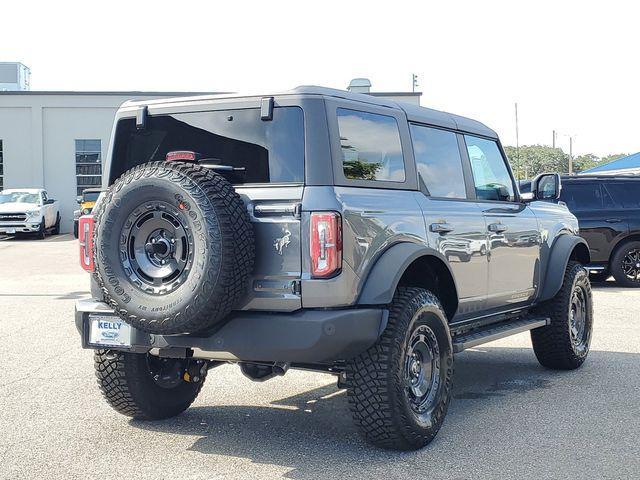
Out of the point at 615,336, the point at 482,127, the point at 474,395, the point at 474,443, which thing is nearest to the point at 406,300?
the point at 474,443

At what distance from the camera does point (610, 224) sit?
46.5 feet

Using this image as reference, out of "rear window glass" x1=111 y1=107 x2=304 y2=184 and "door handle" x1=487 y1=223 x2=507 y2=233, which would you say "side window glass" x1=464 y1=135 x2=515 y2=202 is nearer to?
"door handle" x1=487 y1=223 x2=507 y2=233

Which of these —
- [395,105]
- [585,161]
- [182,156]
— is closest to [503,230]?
[395,105]

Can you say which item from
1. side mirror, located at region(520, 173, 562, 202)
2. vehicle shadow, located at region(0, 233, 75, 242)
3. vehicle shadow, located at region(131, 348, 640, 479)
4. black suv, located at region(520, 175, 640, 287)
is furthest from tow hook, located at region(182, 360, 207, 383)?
vehicle shadow, located at region(0, 233, 75, 242)

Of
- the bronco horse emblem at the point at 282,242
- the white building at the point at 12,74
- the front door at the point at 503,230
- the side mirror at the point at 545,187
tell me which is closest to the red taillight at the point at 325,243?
the bronco horse emblem at the point at 282,242

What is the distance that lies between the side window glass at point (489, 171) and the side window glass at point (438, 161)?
0.28 metres

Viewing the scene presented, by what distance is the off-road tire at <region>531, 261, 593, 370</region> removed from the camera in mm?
7344

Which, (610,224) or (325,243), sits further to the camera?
(610,224)

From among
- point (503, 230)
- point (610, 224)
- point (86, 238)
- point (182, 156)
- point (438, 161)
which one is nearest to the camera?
point (182, 156)

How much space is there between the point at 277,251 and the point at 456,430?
5.86 ft

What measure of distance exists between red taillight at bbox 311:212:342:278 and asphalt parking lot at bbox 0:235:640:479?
108 cm

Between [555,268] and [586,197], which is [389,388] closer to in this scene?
[555,268]

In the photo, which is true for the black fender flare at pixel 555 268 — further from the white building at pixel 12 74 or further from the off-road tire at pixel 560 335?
the white building at pixel 12 74

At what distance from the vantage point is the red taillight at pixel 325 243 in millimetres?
4594
